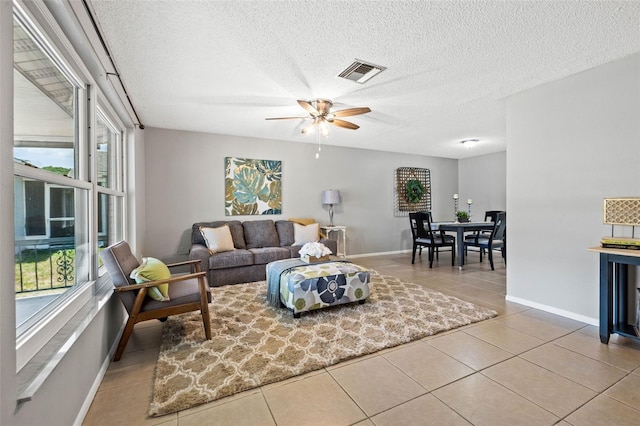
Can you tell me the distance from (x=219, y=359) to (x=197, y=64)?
2.43m

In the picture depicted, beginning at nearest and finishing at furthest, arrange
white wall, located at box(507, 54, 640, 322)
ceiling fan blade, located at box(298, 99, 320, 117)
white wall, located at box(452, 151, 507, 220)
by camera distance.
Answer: white wall, located at box(507, 54, 640, 322) → ceiling fan blade, located at box(298, 99, 320, 117) → white wall, located at box(452, 151, 507, 220)

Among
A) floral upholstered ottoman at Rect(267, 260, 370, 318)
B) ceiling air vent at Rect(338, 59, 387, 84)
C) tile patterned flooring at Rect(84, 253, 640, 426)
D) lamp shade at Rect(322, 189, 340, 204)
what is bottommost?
tile patterned flooring at Rect(84, 253, 640, 426)

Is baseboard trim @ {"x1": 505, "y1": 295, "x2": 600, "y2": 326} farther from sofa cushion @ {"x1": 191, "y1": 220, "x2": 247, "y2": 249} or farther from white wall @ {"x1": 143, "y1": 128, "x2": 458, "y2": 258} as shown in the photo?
sofa cushion @ {"x1": 191, "y1": 220, "x2": 247, "y2": 249}

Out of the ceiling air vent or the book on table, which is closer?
the book on table

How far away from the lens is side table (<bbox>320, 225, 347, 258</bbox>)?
5.38 m

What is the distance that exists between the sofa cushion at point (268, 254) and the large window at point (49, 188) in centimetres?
220

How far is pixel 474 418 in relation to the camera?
146cm

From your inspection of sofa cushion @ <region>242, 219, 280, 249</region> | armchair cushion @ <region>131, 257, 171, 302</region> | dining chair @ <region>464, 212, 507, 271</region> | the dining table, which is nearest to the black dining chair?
the dining table

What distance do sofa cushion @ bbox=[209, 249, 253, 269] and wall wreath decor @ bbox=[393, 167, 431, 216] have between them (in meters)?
3.79

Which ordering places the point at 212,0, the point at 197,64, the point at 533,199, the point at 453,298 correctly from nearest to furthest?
the point at 212,0 < the point at 197,64 < the point at 533,199 < the point at 453,298

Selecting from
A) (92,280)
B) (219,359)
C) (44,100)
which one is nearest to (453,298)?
(219,359)

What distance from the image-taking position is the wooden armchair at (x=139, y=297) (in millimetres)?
2057

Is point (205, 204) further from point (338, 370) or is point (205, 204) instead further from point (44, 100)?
point (338, 370)

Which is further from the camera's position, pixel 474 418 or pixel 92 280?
pixel 92 280
